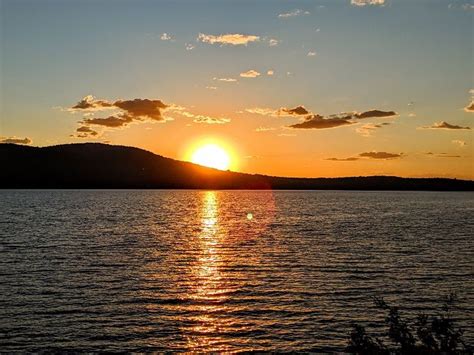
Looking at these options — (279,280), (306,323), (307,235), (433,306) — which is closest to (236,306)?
(306,323)

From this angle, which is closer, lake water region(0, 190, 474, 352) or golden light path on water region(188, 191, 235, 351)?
golden light path on water region(188, 191, 235, 351)

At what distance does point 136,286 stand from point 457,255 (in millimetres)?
44423

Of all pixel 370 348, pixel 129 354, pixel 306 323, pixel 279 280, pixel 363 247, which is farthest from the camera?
pixel 363 247

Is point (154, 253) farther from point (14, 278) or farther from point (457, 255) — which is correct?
point (457, 255)

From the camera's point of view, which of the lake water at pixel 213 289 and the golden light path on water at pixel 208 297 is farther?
the lake water at pixel 213 289

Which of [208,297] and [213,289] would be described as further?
[213,289]

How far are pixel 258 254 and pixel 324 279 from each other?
65.9ft

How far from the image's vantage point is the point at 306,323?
117 ft

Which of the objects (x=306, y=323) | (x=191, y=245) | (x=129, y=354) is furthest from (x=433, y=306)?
(x=191, y=245)

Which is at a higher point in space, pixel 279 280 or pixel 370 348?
pixel 370 348

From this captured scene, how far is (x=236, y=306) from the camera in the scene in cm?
4031

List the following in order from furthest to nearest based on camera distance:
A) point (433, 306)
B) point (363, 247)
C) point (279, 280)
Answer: point (363, 247) < point (279, 280) < point (433, 306)

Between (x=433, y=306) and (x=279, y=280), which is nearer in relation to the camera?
(x=433, y=306)

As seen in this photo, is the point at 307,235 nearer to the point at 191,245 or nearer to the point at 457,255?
the point at 191,245
